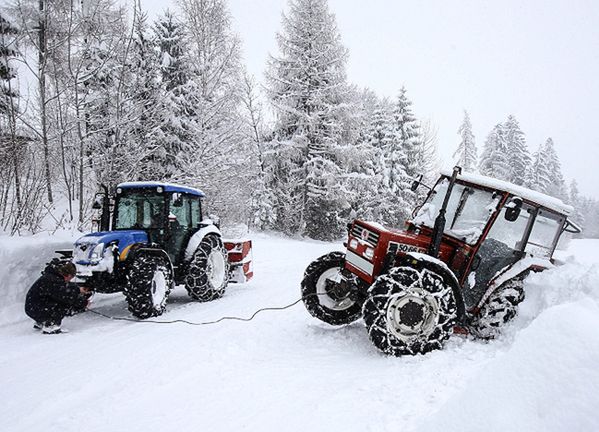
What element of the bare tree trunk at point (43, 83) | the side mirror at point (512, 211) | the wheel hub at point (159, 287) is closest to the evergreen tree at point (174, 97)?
the bare tree trunk at point (43, 83)

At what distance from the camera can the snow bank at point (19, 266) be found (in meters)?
6.01

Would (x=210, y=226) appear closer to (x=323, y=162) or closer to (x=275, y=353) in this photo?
(x=275, y=353)

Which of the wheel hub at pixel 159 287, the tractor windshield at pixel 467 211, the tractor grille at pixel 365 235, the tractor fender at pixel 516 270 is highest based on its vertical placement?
the tractor windshield at pixel 467 211

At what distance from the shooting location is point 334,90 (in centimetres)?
2097

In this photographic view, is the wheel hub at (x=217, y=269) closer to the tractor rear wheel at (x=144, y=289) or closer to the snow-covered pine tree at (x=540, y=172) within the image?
the tractor rear wheel at (x=144, y=289)

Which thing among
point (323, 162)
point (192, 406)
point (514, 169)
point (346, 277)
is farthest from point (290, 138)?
point (514, 169)

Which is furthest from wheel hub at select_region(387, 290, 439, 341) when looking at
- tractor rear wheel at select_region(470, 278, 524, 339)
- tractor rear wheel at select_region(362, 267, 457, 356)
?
tractor rear wheel at select_region(470, 278, 524, 339)

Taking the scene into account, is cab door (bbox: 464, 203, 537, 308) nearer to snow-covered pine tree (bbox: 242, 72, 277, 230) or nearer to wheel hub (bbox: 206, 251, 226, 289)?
wheel hub (bbox: 206, 251, 226, 289)

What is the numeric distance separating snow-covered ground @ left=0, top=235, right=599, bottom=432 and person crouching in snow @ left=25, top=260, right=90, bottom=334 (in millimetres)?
267

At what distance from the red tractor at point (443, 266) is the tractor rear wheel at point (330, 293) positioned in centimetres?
1

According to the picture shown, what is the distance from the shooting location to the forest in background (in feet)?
30.3

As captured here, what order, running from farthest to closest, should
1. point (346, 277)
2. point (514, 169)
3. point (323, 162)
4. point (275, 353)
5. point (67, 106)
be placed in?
point (514, 169), point (323, 162), point (67, 106), point (346, 277), point (275, 353)

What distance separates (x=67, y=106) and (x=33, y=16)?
2.82 metres

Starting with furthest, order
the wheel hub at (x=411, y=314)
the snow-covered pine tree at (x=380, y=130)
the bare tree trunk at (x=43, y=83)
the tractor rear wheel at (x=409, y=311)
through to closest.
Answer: the snow-covered pine tree at (x=380, y=130)
the bare tree trunk at (x=43, y=83)
the wheel hub at (x=411, y=314)
the tractor rear wheel at (x=409, y=311)
